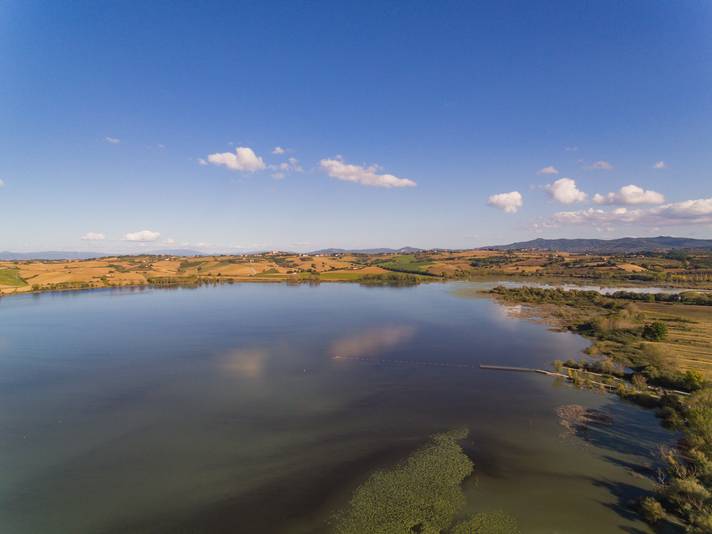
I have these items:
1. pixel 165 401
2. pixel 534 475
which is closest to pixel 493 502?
pixel 534 475

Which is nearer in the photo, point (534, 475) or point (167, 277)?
point (534, 475)

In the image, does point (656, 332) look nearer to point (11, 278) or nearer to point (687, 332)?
point (687, 332)

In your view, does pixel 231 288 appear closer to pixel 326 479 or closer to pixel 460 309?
pixel 460 309

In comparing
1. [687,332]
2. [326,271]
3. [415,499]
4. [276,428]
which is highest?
[326,271]

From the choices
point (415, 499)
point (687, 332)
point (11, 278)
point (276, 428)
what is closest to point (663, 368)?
point (687, 332)

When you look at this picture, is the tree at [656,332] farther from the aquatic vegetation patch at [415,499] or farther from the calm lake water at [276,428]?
the aquatic vegetation patch at [415,499]

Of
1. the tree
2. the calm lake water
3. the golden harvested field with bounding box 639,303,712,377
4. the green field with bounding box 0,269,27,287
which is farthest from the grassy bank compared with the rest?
the green field with bounding box 0,269,27,287
